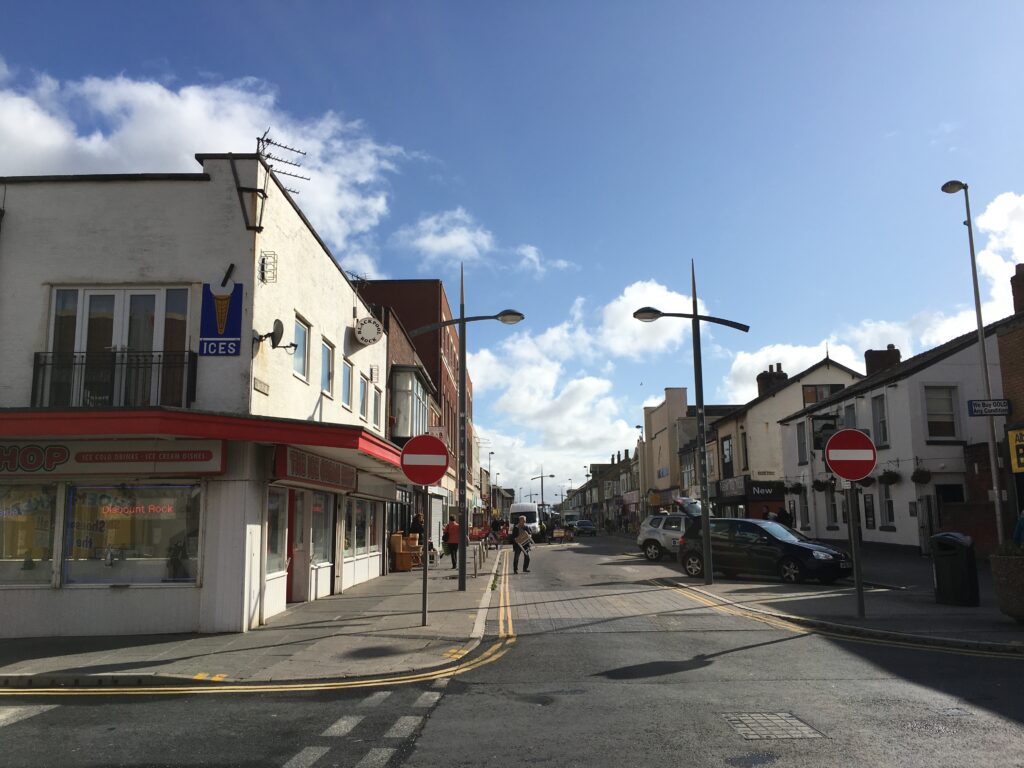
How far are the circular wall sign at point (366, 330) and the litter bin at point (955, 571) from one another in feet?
40.9

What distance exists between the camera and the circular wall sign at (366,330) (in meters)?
18.8

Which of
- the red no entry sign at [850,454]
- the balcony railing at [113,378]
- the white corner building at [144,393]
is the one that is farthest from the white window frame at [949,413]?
the balcony railing at [113,378]

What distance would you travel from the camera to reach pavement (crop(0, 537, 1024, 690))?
878cm

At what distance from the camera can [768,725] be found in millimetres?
6387

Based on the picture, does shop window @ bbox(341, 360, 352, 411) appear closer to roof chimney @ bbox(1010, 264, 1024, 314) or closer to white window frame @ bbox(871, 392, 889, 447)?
white window frame @ bbox(871, 392, 889, 447)

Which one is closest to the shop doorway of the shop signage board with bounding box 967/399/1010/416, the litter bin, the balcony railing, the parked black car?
the balcony railing

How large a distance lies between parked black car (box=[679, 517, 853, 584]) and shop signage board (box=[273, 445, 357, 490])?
911 cm

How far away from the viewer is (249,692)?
8031mm

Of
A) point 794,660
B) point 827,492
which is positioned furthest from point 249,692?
point 827,492

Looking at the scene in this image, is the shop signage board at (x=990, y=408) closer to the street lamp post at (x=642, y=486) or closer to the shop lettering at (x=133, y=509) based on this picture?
the shop lettering at (x=133, y=509)

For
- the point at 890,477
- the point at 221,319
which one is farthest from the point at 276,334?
the point at 890,477

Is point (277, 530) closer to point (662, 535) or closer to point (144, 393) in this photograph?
→ point (144, 393)

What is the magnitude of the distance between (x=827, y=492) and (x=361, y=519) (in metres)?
22.0

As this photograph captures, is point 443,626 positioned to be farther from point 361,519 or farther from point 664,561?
point 664,561
